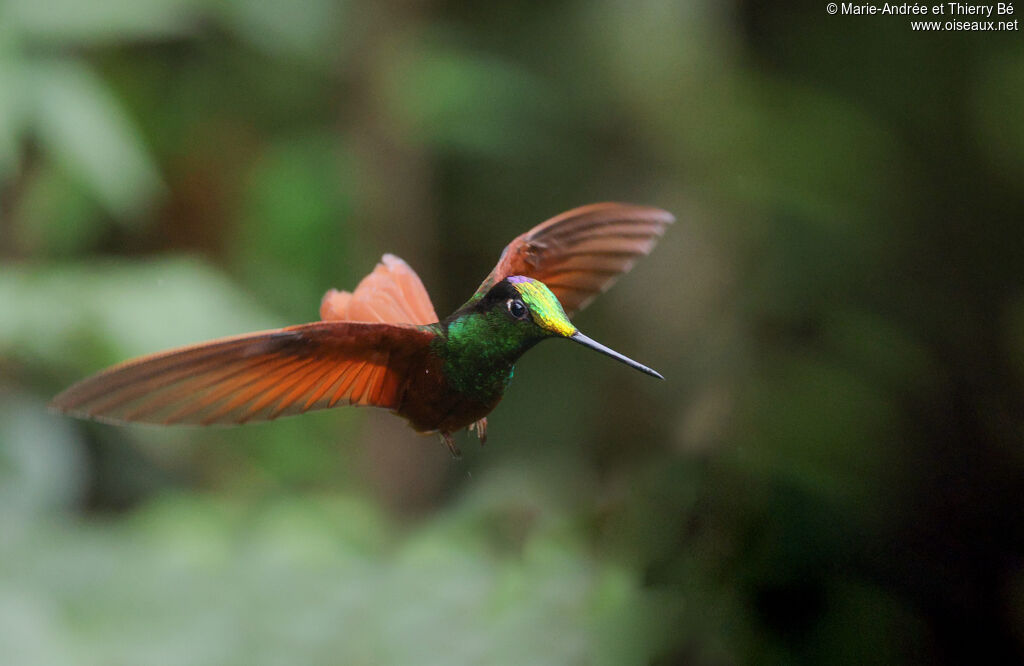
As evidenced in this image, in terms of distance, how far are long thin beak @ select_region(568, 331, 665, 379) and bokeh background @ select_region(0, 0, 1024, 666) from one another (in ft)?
0.26

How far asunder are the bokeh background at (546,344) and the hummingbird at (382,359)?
30 millimetres

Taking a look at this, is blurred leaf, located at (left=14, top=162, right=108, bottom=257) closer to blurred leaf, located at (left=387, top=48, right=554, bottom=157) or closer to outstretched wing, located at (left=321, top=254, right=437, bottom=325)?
blurred leaf, located at (left=387, top=48, right=554, bottom=157)

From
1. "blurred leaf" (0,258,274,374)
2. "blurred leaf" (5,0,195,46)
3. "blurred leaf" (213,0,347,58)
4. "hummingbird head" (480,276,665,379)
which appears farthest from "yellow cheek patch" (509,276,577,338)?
"blurred leaf" (213,0,347,58)

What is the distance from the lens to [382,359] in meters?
0.22

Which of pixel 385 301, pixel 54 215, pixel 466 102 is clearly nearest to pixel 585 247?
pixel 385 301

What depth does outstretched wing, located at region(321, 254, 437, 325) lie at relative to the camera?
222 millimetres

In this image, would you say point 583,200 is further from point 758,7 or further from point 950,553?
point 950,553

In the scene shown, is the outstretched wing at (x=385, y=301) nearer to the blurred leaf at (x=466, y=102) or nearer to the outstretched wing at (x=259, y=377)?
the outstretched wing at (x=259, y=377)

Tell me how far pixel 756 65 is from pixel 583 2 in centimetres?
66

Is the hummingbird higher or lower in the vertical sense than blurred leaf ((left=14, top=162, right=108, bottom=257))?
higher

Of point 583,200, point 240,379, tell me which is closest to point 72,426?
point 583,200

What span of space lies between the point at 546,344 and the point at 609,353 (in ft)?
2.47

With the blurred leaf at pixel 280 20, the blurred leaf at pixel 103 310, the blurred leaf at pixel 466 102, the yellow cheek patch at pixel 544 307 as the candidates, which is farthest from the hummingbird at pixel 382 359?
the blurred leaf at pixel 280 20

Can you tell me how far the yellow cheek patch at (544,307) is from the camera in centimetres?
19
